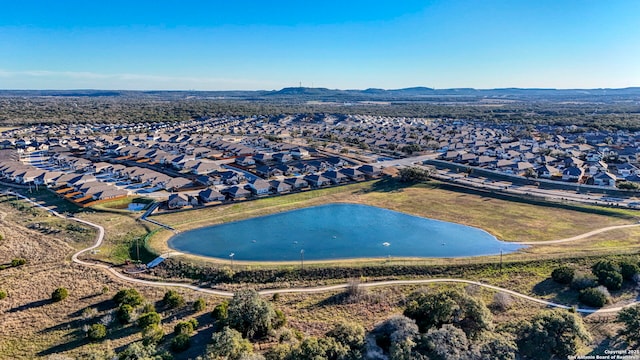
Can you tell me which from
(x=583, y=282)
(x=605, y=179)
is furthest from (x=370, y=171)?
(x=583, y=282)

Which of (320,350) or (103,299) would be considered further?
(103,299)

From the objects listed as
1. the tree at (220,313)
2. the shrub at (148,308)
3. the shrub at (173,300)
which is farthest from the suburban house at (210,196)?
the tree at (220,313)

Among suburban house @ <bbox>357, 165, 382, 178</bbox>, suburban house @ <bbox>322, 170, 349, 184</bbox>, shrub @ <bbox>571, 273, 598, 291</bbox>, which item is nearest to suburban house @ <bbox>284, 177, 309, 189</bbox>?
suburban house @ <bbox>322, 170, 349, 184</bbox>

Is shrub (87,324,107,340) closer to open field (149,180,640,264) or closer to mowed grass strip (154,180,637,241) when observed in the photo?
open field (149,180,640,264)

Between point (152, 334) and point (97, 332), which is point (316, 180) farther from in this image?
point (97, 332)

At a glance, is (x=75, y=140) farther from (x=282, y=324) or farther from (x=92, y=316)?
(x=282, y=324)

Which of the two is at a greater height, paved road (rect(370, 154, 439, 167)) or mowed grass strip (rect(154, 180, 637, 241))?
paved road (rect(370, 154, 439, 167))

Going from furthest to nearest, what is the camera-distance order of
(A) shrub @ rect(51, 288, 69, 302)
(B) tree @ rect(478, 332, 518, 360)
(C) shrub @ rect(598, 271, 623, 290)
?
(C) shrub @ rect(598, 271, 623, 290)
(A) shrub @ rect(51, 288, 69, 302)
(B) tree @ rect(478, 332, 518, 360)
